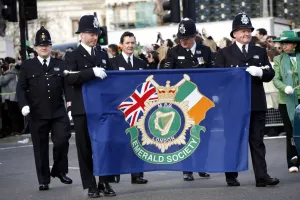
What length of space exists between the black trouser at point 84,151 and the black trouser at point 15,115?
49.1ft

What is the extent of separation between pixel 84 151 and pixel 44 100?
6.24 feet

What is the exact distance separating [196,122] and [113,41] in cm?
3028

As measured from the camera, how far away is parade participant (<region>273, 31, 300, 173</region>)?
1600 centimetres

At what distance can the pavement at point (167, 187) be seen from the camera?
1320 cm

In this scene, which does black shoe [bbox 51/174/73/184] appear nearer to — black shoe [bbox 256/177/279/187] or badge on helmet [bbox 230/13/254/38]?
black shoe [bbox 256/177/279/187]

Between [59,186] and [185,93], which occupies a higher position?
[185,93]

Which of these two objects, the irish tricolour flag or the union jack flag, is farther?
the irish tricolour flag

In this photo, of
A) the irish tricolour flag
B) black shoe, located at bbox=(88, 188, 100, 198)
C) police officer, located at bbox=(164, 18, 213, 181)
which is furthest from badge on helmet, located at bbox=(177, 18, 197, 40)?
black shoe, located at bbox=(88, 188, 100, 198)

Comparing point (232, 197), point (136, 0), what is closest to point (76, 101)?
point (232, 197)

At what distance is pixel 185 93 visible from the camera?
13836 mm

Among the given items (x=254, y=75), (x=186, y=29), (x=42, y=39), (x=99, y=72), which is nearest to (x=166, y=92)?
(x=99, y=72)

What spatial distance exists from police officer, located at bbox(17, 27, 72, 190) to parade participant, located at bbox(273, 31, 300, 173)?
2.98m

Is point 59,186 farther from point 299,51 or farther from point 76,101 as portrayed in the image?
point 299,51

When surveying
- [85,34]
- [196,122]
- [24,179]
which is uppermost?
[85,34]
